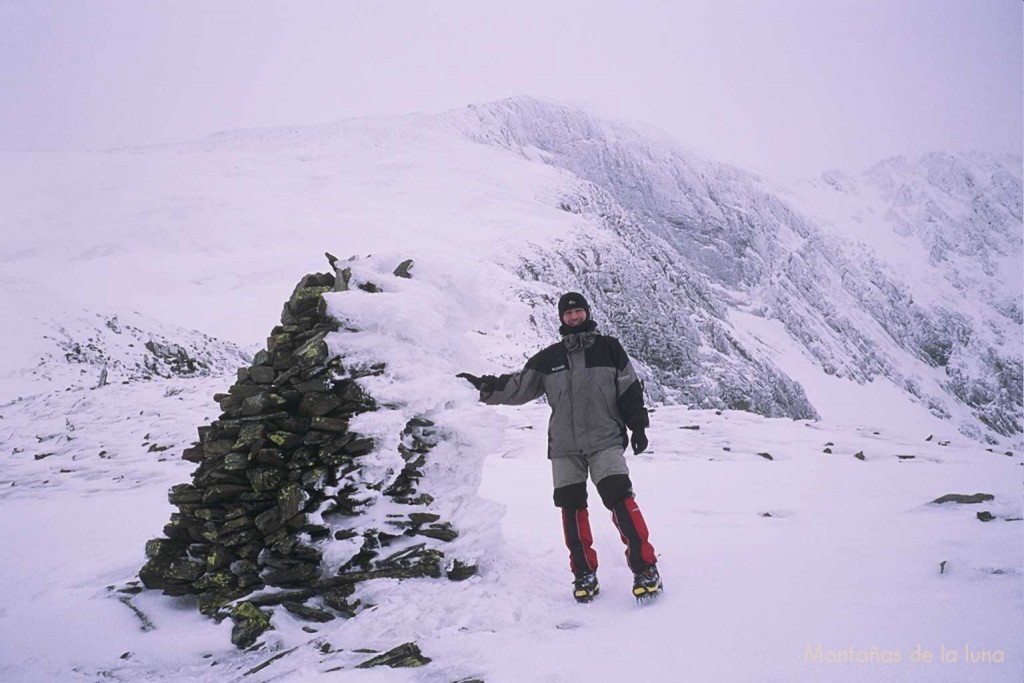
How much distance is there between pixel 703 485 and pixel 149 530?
24.3 feet

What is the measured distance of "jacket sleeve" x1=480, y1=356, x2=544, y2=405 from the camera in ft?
17.2

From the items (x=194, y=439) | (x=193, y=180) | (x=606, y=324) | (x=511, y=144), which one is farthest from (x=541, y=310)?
(x=511, y=144)

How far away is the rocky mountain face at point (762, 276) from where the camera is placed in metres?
34.6

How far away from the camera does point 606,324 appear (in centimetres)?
3050

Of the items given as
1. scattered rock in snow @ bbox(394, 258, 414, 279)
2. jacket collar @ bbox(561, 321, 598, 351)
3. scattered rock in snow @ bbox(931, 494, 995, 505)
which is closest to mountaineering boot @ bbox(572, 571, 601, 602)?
jacket collar @ bbox(561, 321, 598, 351)

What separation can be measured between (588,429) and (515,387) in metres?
0.90

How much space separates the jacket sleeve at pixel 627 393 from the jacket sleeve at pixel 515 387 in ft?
→ 2.31

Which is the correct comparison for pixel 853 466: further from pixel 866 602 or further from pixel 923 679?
pixel 923 679

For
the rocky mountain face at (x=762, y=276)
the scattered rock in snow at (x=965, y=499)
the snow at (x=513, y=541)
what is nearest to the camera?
the snow at (x=513, y=541)

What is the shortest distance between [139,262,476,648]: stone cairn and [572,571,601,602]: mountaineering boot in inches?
40.3

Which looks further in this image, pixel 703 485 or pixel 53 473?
pixel 53 473

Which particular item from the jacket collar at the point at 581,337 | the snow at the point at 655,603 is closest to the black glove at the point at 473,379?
the snow at the point at 655,603

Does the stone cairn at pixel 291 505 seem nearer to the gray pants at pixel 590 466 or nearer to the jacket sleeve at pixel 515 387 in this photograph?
the jacket sleeve at pixel 515 387

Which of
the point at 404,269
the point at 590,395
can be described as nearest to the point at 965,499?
the point at 590,395
